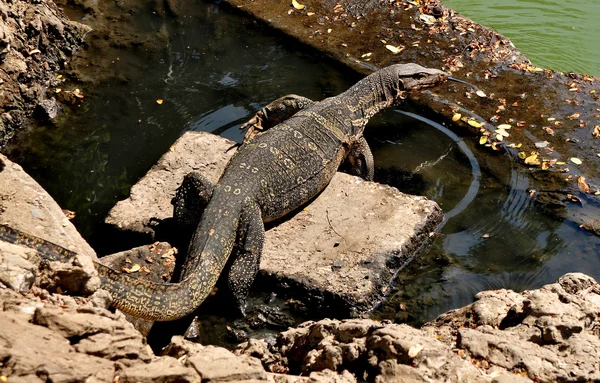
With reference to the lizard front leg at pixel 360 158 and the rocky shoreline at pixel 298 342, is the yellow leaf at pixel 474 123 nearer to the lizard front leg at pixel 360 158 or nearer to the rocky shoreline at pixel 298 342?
the lizard front leg at pixel 360 158

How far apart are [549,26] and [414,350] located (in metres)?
10.9

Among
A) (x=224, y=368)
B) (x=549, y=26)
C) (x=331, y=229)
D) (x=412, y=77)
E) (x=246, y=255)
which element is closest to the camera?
(x=224, y=368)

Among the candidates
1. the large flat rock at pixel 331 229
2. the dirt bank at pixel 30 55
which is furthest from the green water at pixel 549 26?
the dirt bank at pixel 30 55

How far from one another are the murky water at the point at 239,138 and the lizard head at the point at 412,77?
2.25 ft

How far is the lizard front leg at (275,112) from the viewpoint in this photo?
9250 millimetres

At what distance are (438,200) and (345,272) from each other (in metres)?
2.23

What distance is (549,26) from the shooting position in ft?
43.3

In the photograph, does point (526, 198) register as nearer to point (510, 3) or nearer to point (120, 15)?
point (510, 3)

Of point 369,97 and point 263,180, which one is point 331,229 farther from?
point 369,97

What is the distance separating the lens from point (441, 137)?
970 cm

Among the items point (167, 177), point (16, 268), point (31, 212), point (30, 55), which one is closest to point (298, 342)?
point (16, 268)

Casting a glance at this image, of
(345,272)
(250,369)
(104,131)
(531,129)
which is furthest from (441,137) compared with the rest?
(250,369)

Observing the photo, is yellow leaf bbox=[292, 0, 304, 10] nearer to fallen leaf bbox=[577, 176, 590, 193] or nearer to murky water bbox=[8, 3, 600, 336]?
murky water bbox=[8, 3, 600, 336]

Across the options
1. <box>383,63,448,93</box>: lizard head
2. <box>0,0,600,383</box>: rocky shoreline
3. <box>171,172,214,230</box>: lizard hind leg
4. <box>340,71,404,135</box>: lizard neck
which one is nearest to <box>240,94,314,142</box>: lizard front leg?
<box>340,71,404,135</box>: lizard neck
